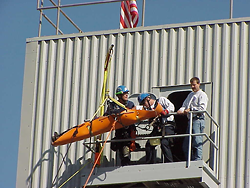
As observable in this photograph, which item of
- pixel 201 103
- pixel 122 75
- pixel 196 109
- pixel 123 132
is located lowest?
pixel 123 132

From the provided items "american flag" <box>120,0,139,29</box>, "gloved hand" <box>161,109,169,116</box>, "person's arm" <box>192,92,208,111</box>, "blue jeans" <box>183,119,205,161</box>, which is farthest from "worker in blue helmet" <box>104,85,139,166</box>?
"american flag" <box>120,0,139,29</box>

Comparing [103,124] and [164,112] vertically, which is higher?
[164,112]

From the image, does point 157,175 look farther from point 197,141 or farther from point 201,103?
point 201,103

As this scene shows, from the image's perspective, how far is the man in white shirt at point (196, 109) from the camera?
2083 cm

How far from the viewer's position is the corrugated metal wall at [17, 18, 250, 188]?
2231cm

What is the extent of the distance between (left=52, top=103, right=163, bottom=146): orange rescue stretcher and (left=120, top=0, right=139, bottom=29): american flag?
620 centimetres

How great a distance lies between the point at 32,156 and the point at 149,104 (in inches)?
178

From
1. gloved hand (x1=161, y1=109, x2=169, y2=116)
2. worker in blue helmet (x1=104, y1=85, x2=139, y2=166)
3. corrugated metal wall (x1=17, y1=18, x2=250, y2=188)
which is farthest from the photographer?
corrugated metal wall (x1=17, y1=18, x2=250, y2=188)

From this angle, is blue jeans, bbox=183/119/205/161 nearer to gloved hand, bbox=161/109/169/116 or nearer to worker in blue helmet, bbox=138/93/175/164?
worker in blue helmet, bbox=138/93/175/164

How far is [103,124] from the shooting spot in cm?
2116

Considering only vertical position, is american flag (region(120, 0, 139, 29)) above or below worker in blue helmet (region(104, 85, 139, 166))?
above

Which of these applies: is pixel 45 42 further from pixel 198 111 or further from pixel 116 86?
pixel 198 111

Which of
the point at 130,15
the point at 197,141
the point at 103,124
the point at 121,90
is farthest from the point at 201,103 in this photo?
the point at 130,15

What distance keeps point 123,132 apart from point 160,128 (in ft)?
3.59
